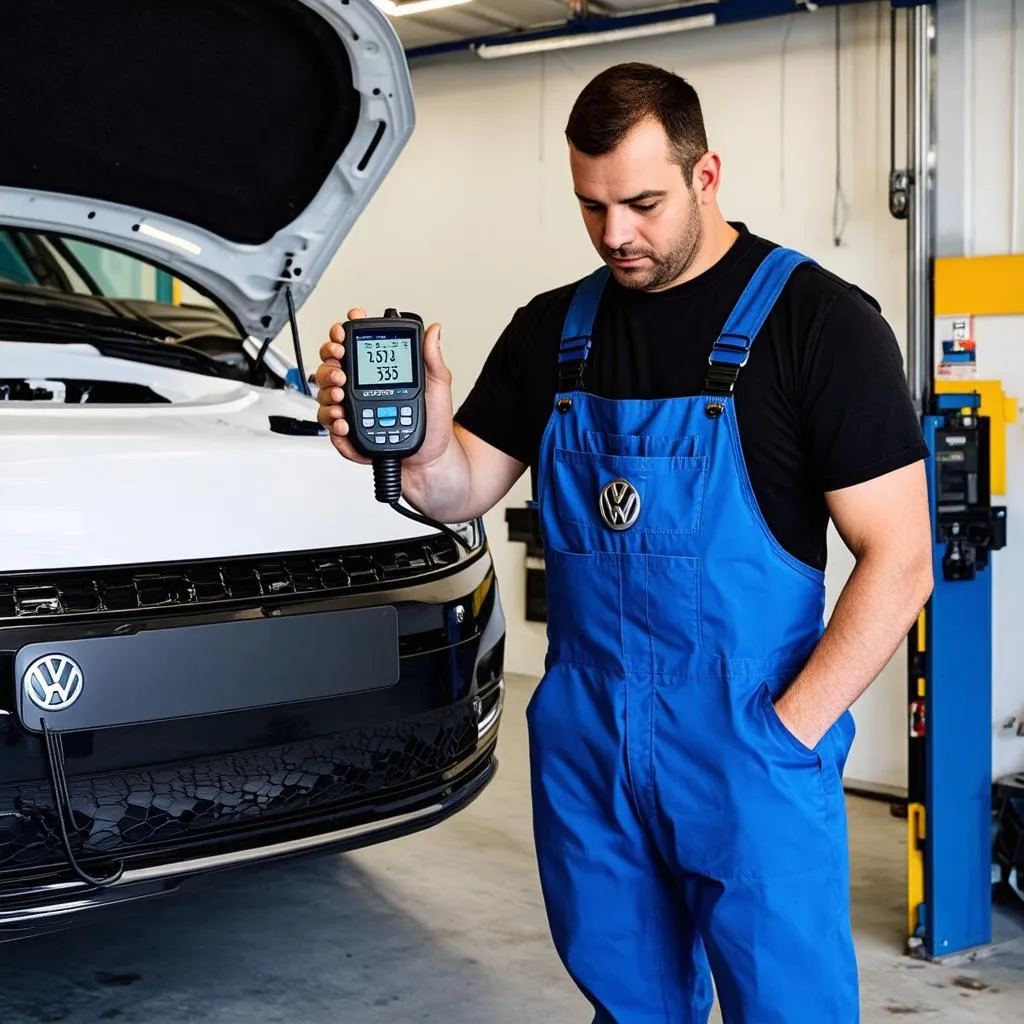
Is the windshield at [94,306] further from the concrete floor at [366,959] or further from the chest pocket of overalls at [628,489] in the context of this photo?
the chest pocket of overalls at [628,489]

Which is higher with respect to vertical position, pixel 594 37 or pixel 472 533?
pixel 594 37

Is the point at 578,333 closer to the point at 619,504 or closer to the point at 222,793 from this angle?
the point at 619,504

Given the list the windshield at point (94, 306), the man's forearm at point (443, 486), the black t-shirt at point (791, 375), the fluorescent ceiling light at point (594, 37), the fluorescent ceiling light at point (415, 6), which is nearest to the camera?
the black t-shirt at point (791, 375)

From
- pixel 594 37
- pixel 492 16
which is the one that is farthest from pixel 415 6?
pixel 594 37

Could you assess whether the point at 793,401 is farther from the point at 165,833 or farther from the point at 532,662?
the point at 532,662

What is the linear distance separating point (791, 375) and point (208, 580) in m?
1.02

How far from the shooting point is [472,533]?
2723 millimetres

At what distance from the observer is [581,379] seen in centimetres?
183

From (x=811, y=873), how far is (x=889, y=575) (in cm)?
39

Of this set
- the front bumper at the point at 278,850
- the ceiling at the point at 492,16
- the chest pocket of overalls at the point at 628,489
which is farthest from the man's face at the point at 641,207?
the ceiling at the point at 492,16

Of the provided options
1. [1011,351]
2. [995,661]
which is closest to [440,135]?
[1011,351]

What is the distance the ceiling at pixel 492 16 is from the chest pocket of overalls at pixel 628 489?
3.66m

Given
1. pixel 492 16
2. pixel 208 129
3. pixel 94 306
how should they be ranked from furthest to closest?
pixel 492 16 → pixel 94 306 → pixel 208 129

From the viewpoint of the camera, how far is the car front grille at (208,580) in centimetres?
202
